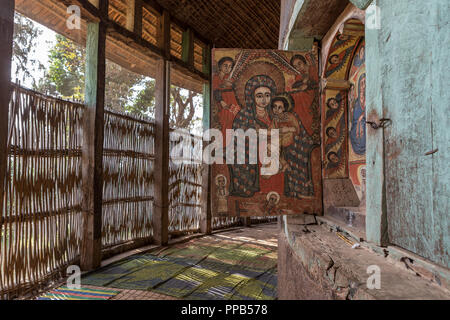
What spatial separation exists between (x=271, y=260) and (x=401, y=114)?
3373 mm

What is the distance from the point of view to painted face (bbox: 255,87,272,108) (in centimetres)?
221

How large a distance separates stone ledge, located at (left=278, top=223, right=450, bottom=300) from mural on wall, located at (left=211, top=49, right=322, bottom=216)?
470 millimetres

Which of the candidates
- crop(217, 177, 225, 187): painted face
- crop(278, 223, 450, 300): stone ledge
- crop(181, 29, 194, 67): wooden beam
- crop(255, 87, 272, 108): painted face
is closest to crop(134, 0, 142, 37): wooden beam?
crop(181, 29, 194, 67): wooden beam

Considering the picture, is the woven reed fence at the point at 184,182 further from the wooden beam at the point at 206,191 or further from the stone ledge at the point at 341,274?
the stone ledge at the point at 341,274


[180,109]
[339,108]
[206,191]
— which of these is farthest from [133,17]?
[180,109]

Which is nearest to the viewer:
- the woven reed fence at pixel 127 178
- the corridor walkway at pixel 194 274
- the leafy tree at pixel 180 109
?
the corridor walkway at pixel 194 274

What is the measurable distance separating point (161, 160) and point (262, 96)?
106 inches

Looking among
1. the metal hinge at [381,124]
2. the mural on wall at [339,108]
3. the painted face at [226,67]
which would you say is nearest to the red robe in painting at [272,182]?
the mural on wall at [339,108]

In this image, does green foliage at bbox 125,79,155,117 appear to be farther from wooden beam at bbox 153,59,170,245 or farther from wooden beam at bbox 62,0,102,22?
wooden beam at bbox 62,0,102,22

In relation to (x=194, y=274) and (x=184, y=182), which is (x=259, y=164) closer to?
(x=194, y=274)

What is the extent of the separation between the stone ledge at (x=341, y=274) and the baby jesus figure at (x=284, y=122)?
29.2 inches

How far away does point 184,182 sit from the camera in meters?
5.30

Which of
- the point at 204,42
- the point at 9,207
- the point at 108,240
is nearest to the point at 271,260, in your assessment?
the point at 108,240

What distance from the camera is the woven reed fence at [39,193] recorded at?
242cm
